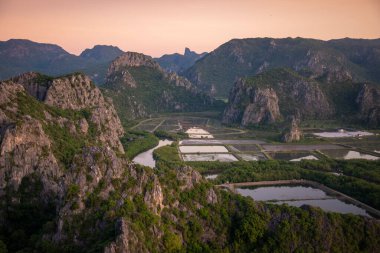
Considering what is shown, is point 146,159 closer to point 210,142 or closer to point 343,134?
point 210,142

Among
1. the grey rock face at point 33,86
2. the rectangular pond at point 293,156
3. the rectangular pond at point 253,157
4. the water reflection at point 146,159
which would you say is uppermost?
the grey rock face at point 33,86

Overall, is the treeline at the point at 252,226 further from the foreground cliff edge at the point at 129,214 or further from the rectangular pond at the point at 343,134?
the rectangular pond at the point at 343,134

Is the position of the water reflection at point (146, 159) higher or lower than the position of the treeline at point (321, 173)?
lower

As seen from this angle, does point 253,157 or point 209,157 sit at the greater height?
point 253,157

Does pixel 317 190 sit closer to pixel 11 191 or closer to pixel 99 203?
pixel 99 203

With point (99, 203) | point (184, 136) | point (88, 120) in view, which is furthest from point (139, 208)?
point (184, 136)

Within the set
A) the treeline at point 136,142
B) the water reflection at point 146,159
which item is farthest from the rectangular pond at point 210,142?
the water reflection at point 146,159

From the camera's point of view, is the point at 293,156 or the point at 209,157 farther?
the point at 293,156

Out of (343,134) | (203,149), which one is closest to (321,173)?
(203,149)
